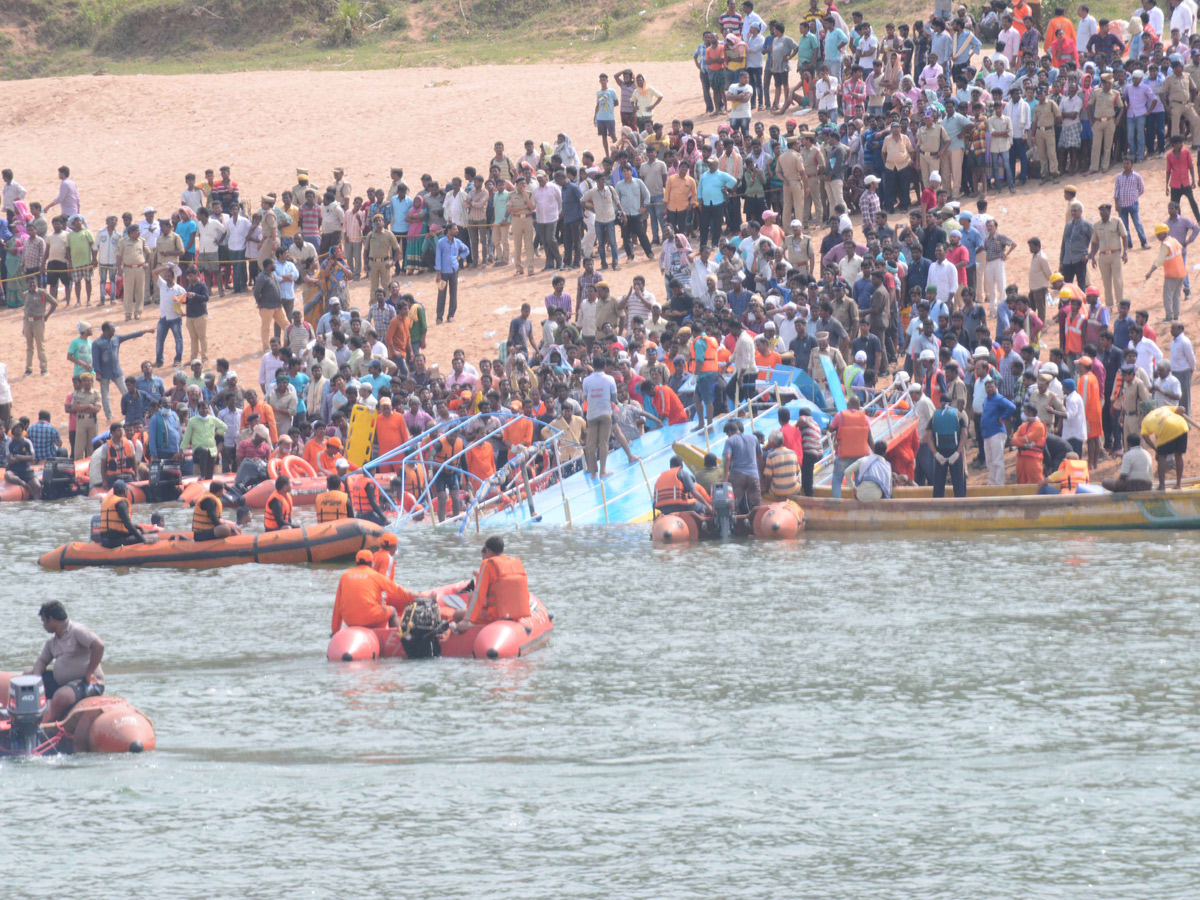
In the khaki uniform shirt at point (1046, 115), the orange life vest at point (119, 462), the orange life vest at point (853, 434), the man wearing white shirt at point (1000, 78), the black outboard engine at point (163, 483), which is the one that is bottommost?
the black outboard engine at point (163, 483)

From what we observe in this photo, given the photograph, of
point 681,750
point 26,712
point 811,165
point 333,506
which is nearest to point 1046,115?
point 811,165

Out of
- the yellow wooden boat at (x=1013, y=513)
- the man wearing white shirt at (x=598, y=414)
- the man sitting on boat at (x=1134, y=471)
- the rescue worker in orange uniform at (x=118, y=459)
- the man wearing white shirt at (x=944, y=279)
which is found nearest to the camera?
the man sitting on boat at (x=1134, y=471)

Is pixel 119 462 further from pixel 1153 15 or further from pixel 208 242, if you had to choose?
pixel 1153 15

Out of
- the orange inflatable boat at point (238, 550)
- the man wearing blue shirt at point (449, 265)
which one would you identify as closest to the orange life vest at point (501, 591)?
the orange inflatable boat at point (238, 550)

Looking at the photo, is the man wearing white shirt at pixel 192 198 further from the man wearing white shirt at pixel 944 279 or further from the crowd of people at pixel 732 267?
the man wearing white shirt at pixel 944 279

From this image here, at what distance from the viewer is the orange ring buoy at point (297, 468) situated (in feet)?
82.3

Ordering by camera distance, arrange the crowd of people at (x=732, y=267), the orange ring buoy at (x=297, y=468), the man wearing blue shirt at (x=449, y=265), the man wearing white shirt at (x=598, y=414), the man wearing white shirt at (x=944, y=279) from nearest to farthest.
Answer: the man wearing white shirt at (x=598, y=414) → the crowd of people at (x=732, y=267) → the man wearing white shirt at (x=944, y=279) → the orange ring buoy at (x=297, y=468) → the man wearing blue shirt at (x=449, y=265)

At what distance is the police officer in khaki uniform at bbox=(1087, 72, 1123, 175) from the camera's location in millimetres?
29250

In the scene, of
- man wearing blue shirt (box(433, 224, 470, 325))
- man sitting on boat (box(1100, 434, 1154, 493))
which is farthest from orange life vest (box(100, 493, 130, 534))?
man sitting on boat (box(1100, 434, 1154, 493))

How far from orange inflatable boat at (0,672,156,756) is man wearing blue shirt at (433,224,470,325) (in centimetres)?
1687

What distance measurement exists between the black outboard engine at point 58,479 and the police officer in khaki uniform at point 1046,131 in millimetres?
16739

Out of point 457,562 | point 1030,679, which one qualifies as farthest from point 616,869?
point 457,562

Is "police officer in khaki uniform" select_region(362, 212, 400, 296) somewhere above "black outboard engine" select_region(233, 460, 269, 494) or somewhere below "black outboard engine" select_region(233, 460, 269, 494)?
above

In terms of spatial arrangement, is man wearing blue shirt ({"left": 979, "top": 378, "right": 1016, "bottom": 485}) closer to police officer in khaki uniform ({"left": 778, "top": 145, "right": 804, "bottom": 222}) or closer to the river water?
the river water
